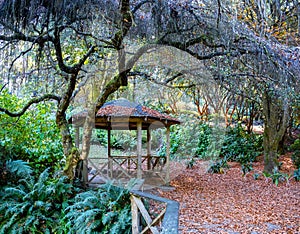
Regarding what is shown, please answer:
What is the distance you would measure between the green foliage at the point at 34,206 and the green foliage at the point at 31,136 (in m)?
1.02

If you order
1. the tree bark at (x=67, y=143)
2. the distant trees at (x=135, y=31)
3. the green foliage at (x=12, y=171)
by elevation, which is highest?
the distant trees at (x=135, y=31)

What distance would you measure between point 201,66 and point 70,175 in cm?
355

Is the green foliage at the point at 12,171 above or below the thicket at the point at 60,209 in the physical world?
above

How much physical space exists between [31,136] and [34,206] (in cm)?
239

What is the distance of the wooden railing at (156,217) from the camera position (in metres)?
2.27

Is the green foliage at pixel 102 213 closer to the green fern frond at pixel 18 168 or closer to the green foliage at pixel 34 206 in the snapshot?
the green foliage at pixel 34 206

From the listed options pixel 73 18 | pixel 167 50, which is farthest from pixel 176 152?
pixel 73 18

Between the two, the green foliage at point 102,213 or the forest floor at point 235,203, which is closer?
the green foliage at point 102,213

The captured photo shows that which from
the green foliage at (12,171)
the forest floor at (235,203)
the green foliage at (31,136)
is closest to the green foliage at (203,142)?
the forest floor at (235,203)

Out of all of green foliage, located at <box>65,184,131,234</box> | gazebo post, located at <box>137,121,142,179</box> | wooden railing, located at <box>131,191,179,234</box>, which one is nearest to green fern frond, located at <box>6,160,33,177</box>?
green foliage, located at <box>65,184,131,234</box>

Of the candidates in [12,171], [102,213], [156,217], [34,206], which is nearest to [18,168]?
[12,171]

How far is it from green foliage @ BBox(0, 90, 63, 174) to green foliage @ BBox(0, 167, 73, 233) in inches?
40.1

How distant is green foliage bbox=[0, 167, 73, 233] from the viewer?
489cm

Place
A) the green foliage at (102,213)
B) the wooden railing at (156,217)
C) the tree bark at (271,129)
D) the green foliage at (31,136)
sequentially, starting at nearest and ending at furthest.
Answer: the wooden railing at (156,217) → the green foliage at (102,213) → the green foliage at (31,136) → the tree bark at (271,129)
